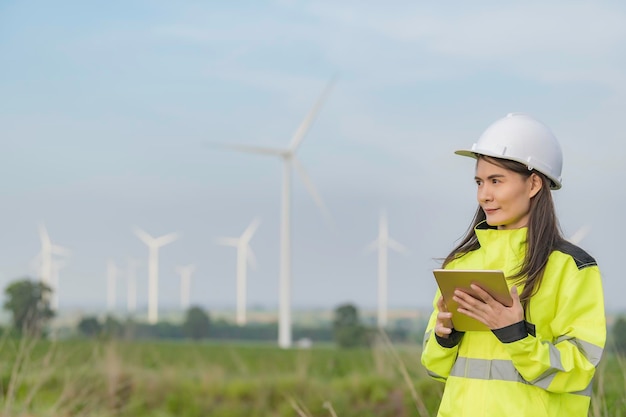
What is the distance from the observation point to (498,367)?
11.9 feet

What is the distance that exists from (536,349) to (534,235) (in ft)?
1.45

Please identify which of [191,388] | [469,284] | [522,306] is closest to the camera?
[469,284]

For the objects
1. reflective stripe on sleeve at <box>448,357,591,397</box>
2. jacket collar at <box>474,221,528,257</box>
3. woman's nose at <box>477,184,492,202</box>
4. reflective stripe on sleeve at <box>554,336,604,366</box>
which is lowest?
reflective stripe on sleeve at <box>448,357,591,397</box>

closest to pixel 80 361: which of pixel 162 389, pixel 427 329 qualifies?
pixel 162 389

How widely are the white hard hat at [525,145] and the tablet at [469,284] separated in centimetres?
56

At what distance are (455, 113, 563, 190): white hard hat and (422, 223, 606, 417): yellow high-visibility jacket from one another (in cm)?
26

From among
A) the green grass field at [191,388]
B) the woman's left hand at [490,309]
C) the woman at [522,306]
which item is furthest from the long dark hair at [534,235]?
the green grass field at [191,388]

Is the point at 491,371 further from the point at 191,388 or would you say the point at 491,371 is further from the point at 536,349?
the point at 191,388

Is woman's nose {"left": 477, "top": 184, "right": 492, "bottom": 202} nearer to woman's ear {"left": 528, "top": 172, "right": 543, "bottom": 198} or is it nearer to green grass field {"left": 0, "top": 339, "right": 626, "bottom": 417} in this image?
woman's ear {"left": 528, "top": 172, "right": 543, "bottom": 198}

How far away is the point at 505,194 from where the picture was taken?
12.3 ft

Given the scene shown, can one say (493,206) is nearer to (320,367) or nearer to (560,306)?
(560,306)

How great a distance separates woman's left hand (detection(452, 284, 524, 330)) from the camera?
3.43m

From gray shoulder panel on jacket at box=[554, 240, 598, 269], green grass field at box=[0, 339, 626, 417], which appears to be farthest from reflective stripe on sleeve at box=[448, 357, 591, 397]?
green grass field at box=[0, 339, 626, 417]

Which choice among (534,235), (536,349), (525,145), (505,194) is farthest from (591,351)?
(525,145)
